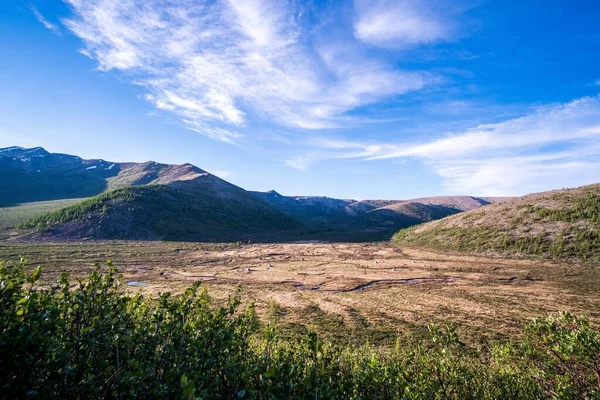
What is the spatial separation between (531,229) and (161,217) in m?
110

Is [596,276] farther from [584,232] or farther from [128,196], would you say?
[128,196]

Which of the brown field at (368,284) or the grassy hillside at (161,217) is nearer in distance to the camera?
the brown field at (368,284)

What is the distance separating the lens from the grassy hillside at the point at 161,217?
8476cm

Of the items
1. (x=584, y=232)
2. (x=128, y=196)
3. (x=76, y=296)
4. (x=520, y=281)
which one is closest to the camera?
(x=76, y=296)

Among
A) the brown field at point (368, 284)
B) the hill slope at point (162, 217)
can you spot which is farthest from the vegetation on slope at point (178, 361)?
the hill slope at point (162, 217)

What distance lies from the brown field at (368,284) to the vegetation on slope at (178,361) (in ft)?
10.3

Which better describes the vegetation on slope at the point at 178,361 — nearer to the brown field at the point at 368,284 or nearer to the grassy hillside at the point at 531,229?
the brown field at the point at 368,284

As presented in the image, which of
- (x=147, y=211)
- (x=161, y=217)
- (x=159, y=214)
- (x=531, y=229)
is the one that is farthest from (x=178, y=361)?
(x=159, y=214)

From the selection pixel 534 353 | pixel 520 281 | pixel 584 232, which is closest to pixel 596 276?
pixel 520 281

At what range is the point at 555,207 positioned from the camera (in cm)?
6344

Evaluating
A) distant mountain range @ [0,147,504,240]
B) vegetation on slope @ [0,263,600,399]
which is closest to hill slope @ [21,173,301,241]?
distant mountain range @ [0,147,504,240]

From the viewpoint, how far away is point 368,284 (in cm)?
3662

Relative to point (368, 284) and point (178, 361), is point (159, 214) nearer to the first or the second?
A: point (368, 284)

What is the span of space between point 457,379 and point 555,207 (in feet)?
251
